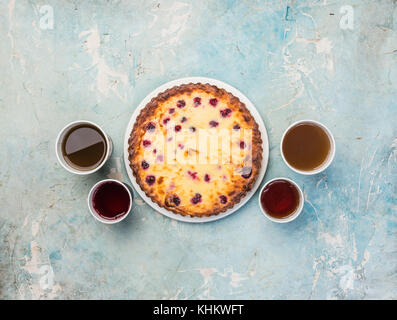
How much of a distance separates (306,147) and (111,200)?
4.33 feet

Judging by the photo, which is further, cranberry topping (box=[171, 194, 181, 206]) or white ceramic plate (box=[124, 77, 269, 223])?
white ceramic plate (box=[124, 77, 269, 223])

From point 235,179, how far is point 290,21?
48.4 inches

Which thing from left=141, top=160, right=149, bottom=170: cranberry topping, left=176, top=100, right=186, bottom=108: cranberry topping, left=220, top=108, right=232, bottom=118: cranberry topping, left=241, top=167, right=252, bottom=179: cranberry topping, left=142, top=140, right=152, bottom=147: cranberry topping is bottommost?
left=241, top=167, right=252, bottom=179: cranberry topping

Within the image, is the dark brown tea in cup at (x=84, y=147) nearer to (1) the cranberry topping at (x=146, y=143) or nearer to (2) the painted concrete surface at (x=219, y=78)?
(2) the painted concrete surface at (x=219, y=78)

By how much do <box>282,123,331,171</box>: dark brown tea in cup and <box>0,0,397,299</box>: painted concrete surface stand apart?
0.18 m

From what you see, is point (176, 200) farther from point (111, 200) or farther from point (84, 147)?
point (84, 147)

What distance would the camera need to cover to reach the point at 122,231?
2.32 m

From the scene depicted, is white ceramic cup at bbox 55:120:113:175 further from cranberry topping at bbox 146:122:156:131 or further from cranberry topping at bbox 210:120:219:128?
cranberry topping at bbox 210:120:219:128

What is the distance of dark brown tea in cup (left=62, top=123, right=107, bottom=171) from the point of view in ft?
7.03

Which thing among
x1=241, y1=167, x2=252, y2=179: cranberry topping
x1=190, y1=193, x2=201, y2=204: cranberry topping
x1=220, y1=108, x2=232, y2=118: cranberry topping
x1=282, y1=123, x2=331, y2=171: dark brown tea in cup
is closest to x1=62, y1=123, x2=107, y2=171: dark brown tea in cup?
x1=190, y1=193, x2=201, y2=204: cranberry topping

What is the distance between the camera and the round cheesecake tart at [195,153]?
1.99 metres

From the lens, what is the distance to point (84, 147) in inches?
84.5
